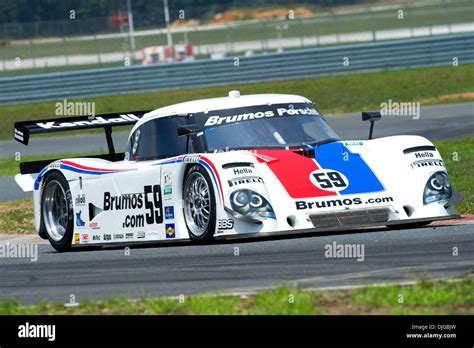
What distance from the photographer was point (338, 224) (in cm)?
1121

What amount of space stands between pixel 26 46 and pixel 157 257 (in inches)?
1384

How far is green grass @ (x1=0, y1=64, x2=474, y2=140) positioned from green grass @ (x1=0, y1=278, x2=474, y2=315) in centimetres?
2266

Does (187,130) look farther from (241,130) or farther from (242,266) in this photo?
(242,266)

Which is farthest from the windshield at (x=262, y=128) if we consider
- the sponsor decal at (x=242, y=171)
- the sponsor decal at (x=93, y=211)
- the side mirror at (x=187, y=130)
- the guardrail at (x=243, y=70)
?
the guardrail at (x=243, y=70)

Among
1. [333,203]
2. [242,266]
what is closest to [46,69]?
[333,203]

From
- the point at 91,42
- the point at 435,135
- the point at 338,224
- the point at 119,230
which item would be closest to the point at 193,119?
the point at 119,230

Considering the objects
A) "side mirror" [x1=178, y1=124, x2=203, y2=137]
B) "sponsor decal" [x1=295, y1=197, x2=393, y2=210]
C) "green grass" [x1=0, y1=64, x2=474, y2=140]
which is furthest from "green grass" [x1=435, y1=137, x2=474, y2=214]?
"green grass" [x1=0, y1=64, x2=474, y2=140]

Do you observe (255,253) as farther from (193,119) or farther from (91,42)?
(91,42)

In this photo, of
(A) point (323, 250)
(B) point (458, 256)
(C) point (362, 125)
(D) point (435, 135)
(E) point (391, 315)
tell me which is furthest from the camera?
(C) point (362, 125)

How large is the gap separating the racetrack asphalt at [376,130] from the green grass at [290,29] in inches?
566

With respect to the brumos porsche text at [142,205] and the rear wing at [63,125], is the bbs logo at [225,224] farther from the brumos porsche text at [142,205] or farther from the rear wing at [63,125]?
the rear wing at [63,125]

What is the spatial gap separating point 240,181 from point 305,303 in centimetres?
358

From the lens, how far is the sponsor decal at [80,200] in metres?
13.2

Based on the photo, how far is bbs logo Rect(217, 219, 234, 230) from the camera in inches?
441
